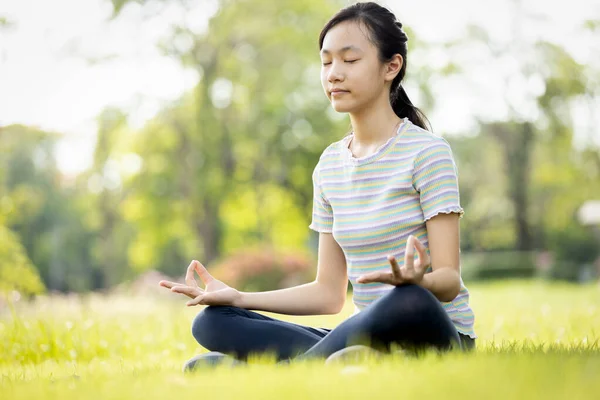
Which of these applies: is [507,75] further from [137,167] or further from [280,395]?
[280,395]

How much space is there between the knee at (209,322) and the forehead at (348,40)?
125 centimetres

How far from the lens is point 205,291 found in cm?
332

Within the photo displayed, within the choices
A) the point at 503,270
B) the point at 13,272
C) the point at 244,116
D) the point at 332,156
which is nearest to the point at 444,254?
the point at 332,156

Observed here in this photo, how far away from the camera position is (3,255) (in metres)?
12.9

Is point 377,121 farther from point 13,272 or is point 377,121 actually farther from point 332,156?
point 13,272

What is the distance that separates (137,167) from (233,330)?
82.9 feet

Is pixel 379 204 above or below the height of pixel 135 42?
below

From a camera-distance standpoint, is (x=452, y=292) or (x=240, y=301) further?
(x=240, y=301)

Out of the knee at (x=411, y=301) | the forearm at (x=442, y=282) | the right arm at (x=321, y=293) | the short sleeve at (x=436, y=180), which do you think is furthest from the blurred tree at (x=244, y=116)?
the knee at (x=411, y=301)

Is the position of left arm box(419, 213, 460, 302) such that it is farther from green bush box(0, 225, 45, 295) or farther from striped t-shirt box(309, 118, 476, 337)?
green bush box(0, 225, 45, 295)

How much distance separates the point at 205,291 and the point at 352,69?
1177 millimetres

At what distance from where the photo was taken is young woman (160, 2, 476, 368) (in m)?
3.02

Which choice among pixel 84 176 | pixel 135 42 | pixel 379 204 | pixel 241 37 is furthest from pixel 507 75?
pixel 379 204

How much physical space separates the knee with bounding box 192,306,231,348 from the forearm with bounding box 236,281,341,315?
11 centimetres
